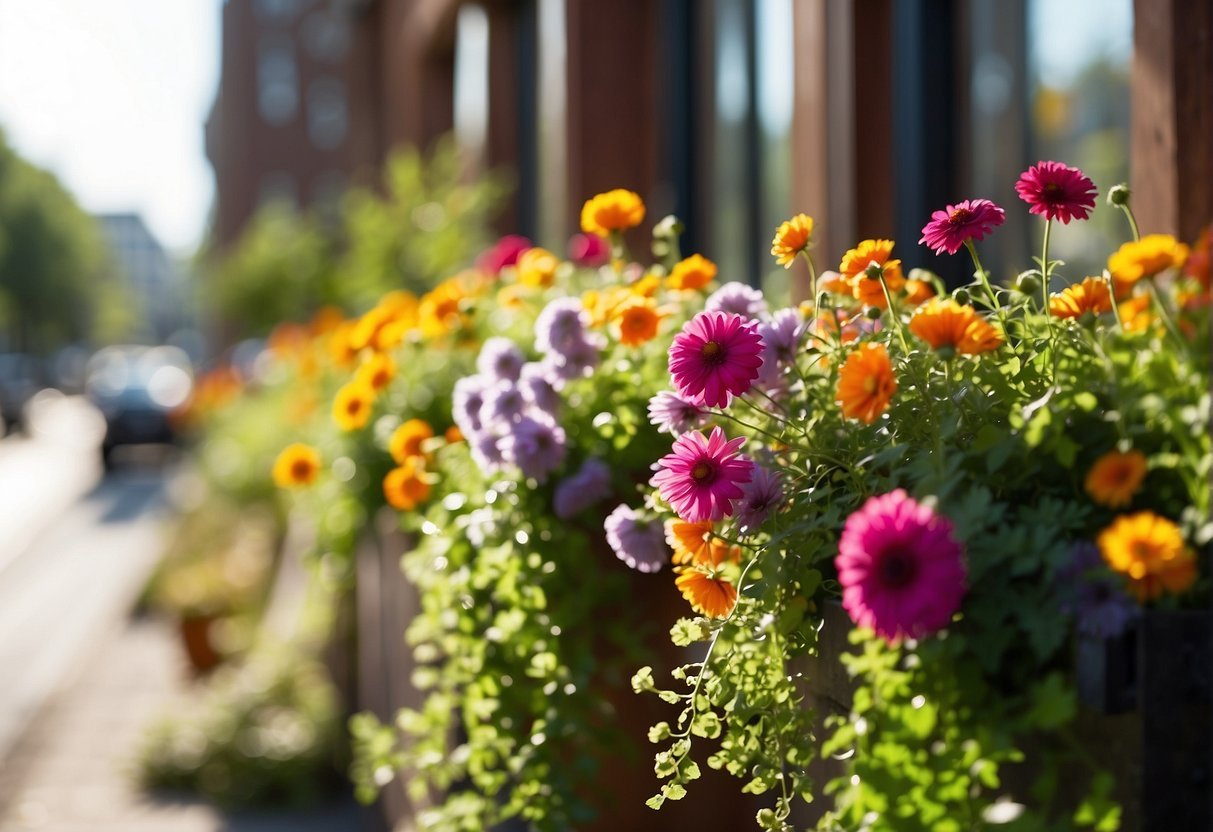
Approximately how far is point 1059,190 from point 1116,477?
0.42 metres

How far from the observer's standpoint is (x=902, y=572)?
113 cm

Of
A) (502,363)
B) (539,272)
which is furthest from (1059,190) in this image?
(539,272)

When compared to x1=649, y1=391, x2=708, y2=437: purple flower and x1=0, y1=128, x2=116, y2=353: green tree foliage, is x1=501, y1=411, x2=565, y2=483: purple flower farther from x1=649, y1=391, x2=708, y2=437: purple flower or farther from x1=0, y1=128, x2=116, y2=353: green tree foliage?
x1=0, y1=128, x2=116, y2=353: green tree foliage

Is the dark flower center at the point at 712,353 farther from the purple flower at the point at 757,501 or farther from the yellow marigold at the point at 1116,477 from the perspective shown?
the yellow marigold at the point at 1116,477

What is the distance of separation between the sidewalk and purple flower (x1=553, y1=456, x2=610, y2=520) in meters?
3.09

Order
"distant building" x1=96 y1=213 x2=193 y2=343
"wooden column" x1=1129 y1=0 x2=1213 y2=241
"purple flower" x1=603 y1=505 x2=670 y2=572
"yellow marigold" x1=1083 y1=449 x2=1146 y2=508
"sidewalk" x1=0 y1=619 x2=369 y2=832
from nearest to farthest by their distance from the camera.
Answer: "yellow marigold" x1=1083 y1=449 x2=1146 y2=508, "purple flower" x1=603 y1=505 x2=670 y2=572, "wooden column" x1=1129 y1=0 x2=1213 y2=241, "sidewalk" x1=0 y1=619 x2=369 y2=832, "distant building" x1=96 y1=213 x2=193 y2=343

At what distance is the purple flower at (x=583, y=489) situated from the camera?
2.18 m

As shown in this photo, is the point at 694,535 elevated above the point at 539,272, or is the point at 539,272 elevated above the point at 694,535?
the point at 539,272

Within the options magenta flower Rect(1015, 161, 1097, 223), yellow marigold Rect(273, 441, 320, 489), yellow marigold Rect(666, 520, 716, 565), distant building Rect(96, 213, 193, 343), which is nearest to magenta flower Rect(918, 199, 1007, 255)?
magenta flower Rect(1015, 161, 1097, 223)

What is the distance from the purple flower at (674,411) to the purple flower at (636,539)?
0.51ft

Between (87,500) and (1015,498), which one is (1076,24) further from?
(87,500)

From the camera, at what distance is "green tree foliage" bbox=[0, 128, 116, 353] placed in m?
50.2

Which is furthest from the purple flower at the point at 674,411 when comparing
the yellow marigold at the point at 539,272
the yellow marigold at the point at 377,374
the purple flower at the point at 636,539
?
the yellow marigold at the point at 377,374

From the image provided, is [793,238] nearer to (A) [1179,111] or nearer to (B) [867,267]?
(B) [867,267]
